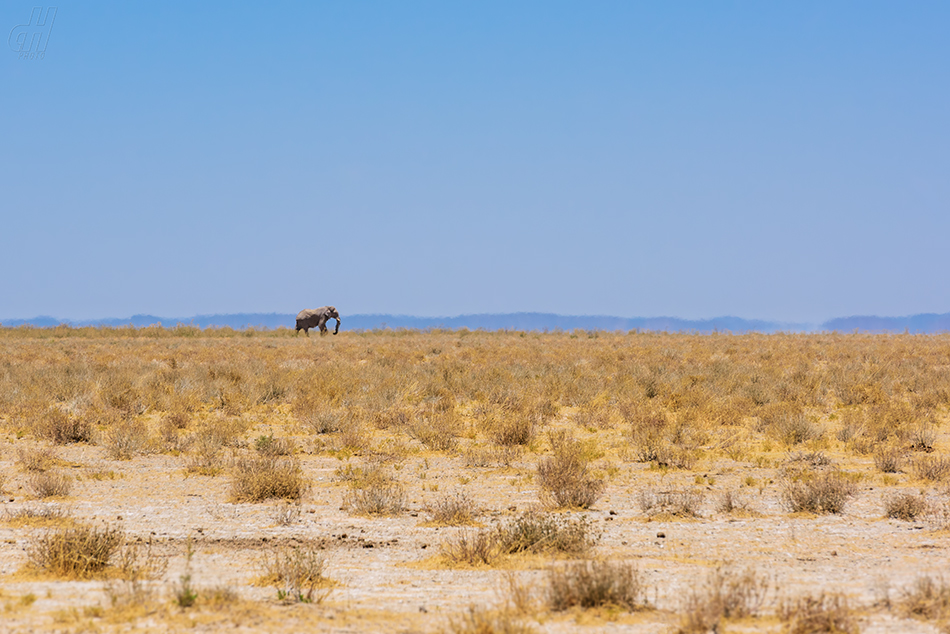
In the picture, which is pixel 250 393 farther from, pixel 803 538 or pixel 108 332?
pixel 108 332

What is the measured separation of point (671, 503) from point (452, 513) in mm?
2465

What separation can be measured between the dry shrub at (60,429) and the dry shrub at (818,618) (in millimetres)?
11943

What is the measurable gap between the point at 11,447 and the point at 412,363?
46.6ft

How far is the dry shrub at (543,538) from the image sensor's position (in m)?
7.07

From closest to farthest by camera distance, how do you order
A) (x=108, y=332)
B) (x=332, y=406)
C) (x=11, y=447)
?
(x=11, y=447), (x=332, y=406), (x=108, y=332)

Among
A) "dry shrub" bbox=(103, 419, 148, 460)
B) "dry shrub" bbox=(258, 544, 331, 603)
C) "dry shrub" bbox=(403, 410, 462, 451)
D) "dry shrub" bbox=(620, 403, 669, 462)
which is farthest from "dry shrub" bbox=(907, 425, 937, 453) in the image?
"dry shrub" bbox=(103, 419, 148, 460)

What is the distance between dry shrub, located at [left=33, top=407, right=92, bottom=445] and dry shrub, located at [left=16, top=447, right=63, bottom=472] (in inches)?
61.4

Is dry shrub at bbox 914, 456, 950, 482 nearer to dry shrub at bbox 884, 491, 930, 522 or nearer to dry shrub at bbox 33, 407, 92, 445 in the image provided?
dry shrub at bbox 884, 491, 930, 522

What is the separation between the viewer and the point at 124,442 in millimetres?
12172

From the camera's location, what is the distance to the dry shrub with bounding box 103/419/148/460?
468 inches

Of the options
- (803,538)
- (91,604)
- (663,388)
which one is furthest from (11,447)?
(663,388)

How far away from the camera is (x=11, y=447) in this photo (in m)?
12.7

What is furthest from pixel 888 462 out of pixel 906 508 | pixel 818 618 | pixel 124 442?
pixel 124 442

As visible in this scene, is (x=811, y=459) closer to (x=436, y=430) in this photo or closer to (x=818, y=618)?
(x=436, y=430)
